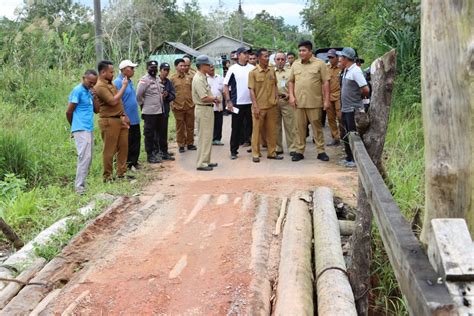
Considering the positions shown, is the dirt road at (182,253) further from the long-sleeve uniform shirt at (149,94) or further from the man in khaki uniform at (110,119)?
the long-sleeve uniform shirt at (149,94)

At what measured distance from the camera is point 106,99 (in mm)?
7148

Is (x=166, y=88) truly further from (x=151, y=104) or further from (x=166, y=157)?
(x=166, y=157)

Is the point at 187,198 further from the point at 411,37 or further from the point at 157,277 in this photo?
the point at 411,37

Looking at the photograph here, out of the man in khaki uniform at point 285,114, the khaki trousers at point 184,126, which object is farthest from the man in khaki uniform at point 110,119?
the man in khaki uniform at point 285,114

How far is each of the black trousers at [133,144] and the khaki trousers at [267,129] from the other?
1.82 metres

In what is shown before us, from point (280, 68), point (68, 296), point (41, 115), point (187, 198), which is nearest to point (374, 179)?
point (68, 296)

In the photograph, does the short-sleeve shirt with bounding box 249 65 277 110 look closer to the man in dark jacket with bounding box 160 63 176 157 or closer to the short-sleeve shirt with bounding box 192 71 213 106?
the short-sleeve shirt with bounding box 192 71 213 106


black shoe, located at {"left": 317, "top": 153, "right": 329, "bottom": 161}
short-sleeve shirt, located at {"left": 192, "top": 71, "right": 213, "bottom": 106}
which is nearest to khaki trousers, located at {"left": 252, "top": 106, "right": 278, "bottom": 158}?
black shoe, located at {"left": 317, "top": 153, "right": 329, "bottom": 161}

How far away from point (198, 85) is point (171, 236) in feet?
12.3

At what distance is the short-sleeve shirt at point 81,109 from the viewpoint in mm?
6746

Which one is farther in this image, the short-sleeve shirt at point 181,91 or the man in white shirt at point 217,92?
the man in white shirt at point 217,92

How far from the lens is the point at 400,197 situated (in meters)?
5.37

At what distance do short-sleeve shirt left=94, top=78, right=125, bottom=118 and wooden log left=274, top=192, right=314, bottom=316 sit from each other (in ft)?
10.3

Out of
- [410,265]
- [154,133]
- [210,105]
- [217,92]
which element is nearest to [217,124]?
[217,92]
